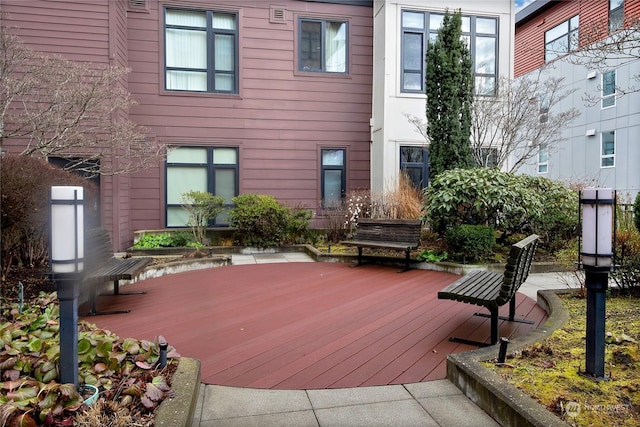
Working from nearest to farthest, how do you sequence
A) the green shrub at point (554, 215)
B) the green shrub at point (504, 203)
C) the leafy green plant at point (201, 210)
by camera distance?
the green shrub at point (504, 203), the green shrub at point (554, 215), the leafy green plant at point (201, 210)

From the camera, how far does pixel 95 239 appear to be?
5.40 meters

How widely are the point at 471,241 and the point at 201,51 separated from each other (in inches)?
324

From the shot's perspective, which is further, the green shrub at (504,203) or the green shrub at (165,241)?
the green shrub at (165,241)

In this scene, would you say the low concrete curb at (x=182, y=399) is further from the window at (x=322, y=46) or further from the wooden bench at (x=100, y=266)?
the window at (x=322, y=46)

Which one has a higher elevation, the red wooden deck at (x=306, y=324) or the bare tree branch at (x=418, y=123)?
the bare tree branch at (x=418, y=123)

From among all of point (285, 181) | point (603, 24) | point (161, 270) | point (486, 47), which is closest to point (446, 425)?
point (603, 24)

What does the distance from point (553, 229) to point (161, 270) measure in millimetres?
7294

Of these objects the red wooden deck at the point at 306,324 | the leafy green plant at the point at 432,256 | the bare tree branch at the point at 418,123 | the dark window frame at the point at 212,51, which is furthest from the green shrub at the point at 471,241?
the dark window frame at the point at 212,51

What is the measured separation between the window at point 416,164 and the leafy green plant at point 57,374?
9478 mm

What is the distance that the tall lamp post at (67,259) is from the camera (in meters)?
2.31

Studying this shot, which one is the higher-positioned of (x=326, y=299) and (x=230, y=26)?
(x=230, y=26)

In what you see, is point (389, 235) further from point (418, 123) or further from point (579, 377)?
point (579, 377)

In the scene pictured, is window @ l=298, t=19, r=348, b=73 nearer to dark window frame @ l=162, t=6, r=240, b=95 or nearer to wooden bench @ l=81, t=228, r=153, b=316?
dark window frame @ l=162, t=6, r=240, b=95

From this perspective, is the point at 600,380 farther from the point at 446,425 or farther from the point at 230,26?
the point at 230,26
